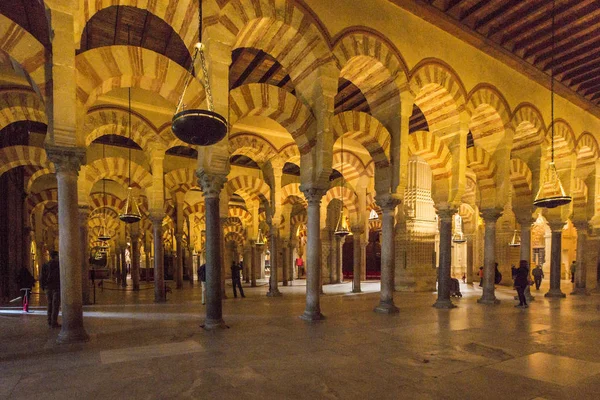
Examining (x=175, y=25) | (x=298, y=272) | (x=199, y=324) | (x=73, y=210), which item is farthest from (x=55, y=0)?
(x=298, y=272)

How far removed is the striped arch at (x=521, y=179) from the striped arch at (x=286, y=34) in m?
5.53

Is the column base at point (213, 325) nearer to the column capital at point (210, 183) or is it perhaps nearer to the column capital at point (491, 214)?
the column capital at point (210, 183)

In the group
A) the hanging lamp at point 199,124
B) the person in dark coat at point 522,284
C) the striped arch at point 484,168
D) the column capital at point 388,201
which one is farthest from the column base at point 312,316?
the striped arch at point 484,168

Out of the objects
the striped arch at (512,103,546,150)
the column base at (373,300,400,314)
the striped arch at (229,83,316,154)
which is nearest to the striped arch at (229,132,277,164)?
the striped arch at (229,83,316,154)

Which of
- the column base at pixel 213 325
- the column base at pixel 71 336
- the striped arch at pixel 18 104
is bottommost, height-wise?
the column base at pixel 213 325

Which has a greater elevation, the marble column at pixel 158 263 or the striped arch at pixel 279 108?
the striped arch at pixel 279 108

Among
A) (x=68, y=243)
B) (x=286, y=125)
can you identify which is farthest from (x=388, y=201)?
(x=68, y=243)

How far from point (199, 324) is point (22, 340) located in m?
1.87

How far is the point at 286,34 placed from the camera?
16.3ft

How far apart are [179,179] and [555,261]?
970 centimetres

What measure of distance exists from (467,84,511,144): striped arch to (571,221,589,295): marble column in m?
4.83

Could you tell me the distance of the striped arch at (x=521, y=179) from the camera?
8.47m

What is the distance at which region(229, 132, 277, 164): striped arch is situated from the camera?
8.76m

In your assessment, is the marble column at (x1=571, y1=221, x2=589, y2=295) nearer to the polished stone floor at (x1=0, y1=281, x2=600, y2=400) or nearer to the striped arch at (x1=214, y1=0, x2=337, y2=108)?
the polished stone floor at (x1=0, y1=281, x2=600, y2=400)
